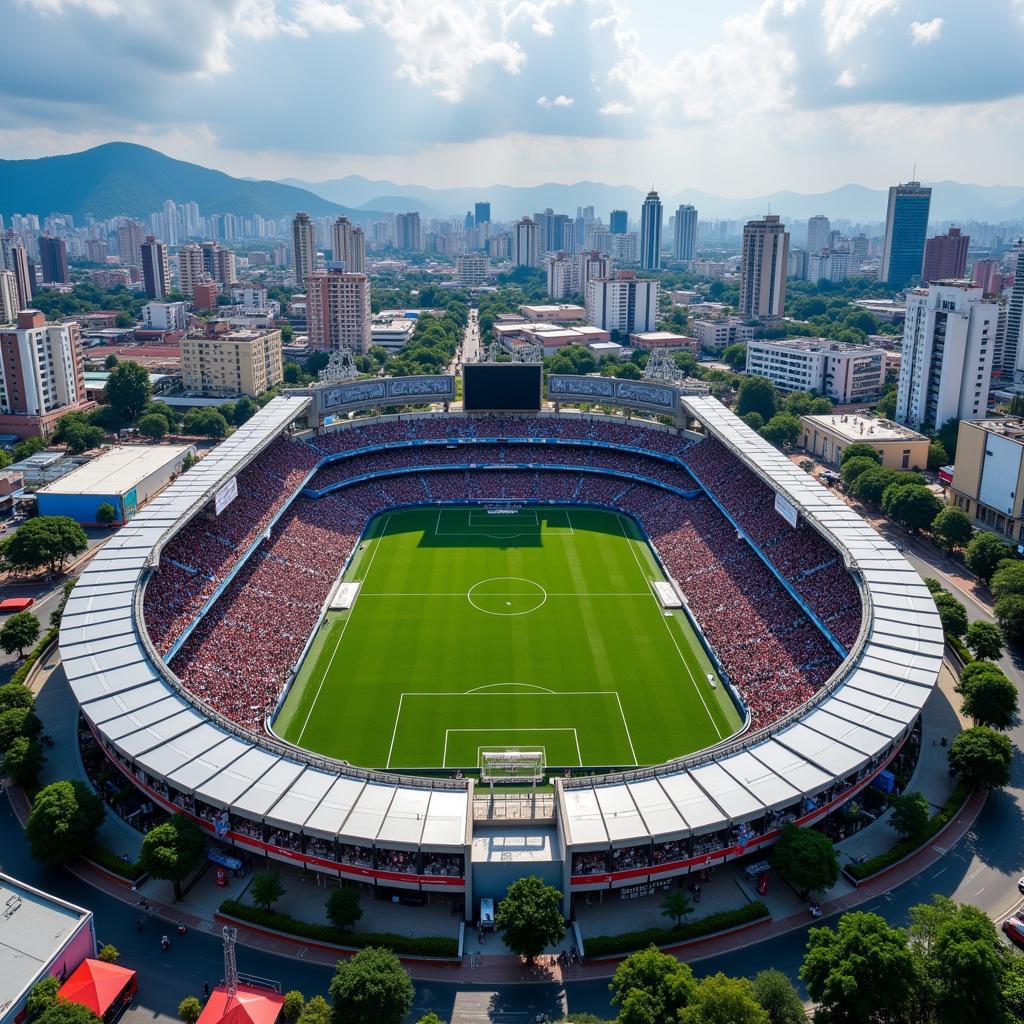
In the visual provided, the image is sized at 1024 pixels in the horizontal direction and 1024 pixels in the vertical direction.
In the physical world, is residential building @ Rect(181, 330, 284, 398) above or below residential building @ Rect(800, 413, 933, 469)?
above

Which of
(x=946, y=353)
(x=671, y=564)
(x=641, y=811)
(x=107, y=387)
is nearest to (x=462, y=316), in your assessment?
(x=107, y=387)

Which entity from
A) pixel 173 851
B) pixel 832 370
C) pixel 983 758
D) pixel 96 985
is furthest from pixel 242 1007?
pixel 832 370

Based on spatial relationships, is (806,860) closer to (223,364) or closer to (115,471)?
(115,471)

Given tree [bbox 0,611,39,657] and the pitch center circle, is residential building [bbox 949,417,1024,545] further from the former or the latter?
tree [bbox 0,611,39,657]

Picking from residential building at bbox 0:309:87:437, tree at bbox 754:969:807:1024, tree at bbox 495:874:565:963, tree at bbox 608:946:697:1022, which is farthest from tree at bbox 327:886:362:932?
residential building at bbox 0:309:87:437

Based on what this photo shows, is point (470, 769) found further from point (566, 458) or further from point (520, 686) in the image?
point (566, 458)

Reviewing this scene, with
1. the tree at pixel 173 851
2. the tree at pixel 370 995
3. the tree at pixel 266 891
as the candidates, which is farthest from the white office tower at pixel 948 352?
the tree at pixel 173 851
